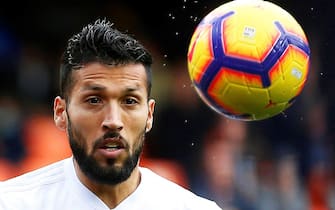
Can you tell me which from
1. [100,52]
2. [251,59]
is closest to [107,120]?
[100,52]

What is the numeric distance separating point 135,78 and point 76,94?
0.80 feet

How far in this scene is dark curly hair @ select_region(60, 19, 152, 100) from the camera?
3.13m

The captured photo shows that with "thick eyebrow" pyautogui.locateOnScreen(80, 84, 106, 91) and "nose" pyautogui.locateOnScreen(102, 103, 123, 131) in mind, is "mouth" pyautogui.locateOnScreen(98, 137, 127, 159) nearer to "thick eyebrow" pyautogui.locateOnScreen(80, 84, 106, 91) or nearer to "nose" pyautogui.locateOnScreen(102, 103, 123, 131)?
"nose" pyautogui.locateOnScreen(102, 103, 123, 131)

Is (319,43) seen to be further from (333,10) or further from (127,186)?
(127,186)

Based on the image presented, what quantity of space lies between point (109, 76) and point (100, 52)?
14 centimetres

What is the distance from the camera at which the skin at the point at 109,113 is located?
9.76 ft

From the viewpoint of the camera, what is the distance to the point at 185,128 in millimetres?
Answer: 7227

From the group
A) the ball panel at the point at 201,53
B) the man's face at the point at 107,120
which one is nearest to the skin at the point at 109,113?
the man's face at the point at 107,120

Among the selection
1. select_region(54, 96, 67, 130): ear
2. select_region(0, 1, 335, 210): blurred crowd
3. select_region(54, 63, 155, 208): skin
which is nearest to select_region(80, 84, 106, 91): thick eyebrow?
select_region(54, 63, 155, 208): skin

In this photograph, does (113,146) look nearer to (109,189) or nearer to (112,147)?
(112,147)

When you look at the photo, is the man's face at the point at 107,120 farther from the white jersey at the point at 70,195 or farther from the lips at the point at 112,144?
the white jersey at the point at 70,195

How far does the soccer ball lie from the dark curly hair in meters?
0.73

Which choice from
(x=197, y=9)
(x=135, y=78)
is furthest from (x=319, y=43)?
(x=135, y=78)

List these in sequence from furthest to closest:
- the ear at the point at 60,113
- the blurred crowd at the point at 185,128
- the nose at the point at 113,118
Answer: the blurred crowd at the point at 185,128, the ear at the point at 60,113, the nose at the point at 113,118
